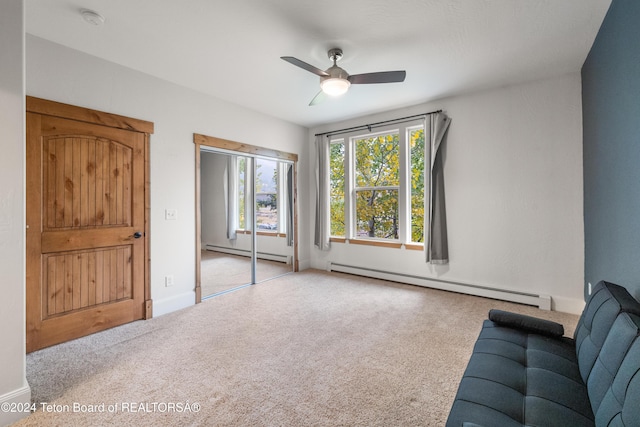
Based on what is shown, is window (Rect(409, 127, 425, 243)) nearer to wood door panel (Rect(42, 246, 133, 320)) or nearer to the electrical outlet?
the electrical outlet

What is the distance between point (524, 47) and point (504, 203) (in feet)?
5.77

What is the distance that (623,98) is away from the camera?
192 cm

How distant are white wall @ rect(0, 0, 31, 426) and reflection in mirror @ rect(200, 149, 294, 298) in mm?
2767

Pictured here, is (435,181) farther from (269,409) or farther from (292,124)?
(269,409)

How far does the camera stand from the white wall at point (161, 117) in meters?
2.63

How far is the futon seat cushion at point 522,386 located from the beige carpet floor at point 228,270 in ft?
11.4

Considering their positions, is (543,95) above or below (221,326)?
above

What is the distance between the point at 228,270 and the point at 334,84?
3661 millimetres

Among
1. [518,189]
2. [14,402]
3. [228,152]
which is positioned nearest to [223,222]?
[228,152]

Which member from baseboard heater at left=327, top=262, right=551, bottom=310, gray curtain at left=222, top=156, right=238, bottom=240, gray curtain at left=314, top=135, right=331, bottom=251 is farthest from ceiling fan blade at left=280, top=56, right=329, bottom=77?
baseboard heater at left=327, top=262, right=551, bottom=310

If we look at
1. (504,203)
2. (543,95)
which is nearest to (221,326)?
(504,203)

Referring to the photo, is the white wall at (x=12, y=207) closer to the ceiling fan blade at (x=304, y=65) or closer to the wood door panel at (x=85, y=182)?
the wood door panel at (x=85, y=182)

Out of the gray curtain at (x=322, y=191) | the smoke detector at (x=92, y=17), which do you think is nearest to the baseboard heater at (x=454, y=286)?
the gray curtain at (x=322, y=191)

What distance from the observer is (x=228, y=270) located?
505cm
